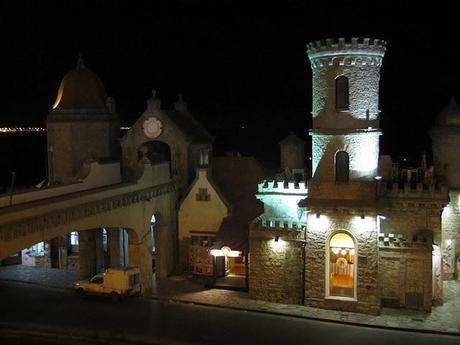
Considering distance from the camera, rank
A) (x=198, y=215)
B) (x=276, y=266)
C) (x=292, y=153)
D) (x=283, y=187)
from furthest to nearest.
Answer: (x=198, y=215)
(x=292, y=153)
(x=283, y=187)
(x=276, y=266)

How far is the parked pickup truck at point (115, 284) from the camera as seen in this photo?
1318 inches

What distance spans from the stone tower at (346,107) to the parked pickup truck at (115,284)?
1235 centimetres

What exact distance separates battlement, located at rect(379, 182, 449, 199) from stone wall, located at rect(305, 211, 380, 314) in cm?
330

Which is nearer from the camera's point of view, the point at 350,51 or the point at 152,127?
the point at 350,51

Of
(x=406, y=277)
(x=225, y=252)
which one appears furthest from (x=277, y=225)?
(x=406, y=277)

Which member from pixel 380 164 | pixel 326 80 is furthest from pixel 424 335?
pixel 326 80

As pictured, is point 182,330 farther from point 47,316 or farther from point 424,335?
point 424,335

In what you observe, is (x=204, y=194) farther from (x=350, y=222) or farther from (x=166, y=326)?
(x=166, y=326)

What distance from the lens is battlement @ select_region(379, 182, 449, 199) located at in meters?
33.0

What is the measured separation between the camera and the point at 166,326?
2959 cm

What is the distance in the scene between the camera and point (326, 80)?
106ft

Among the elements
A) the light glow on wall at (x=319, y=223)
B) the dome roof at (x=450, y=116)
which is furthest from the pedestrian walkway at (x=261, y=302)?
the dome roof at (x=450, y=116)

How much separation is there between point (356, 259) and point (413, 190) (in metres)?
5.58

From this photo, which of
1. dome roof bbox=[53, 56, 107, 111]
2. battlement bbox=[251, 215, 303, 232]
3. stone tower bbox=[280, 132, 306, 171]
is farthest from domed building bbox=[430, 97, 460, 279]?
dome roof bbox=[53, 56, 107, 111]
